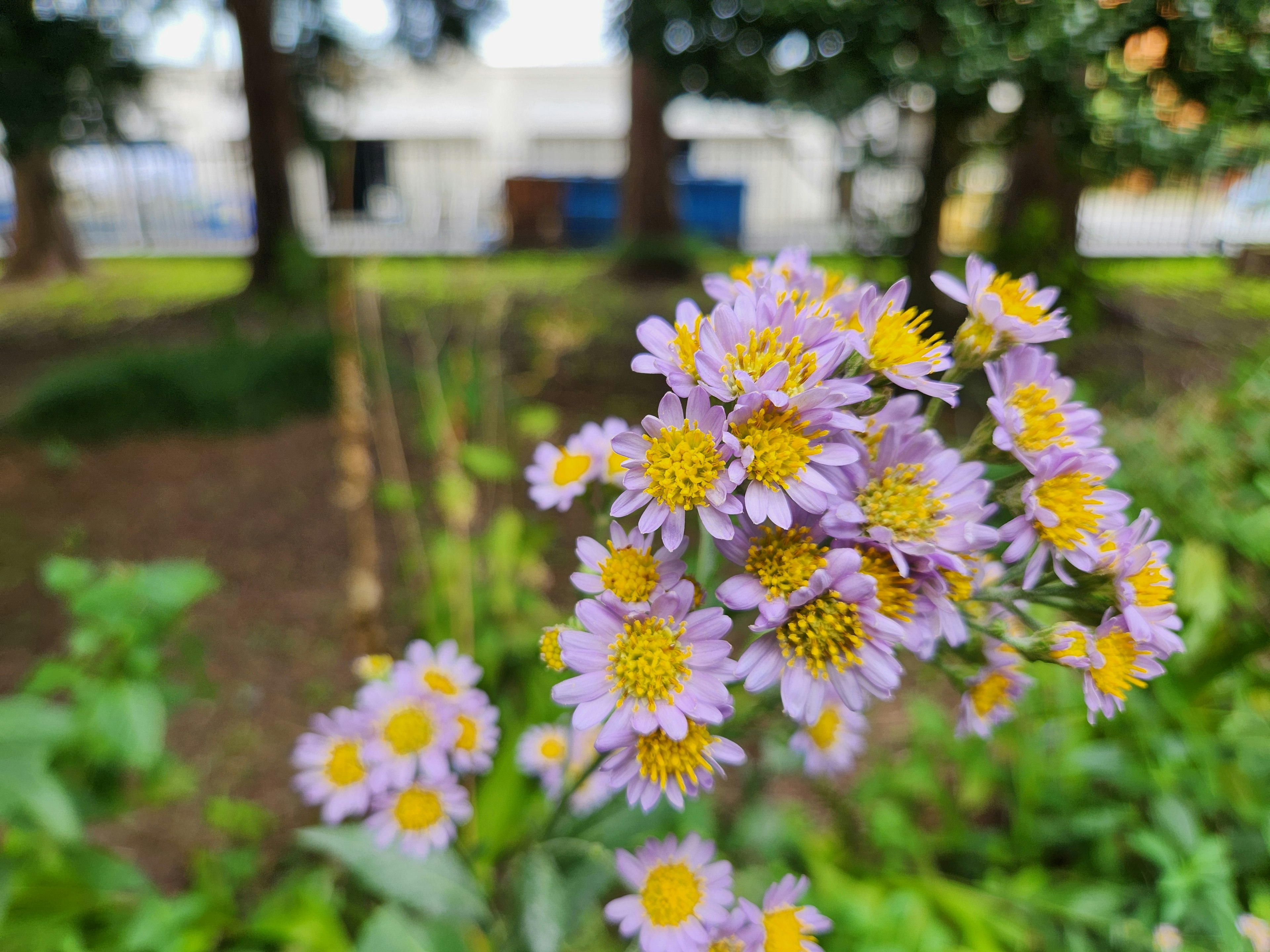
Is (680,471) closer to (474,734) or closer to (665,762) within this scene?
(665,762)

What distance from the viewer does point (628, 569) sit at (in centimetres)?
64

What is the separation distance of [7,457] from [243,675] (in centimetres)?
224

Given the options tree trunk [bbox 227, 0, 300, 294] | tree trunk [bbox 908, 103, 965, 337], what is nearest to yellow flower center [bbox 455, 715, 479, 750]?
tree trunk [bbox 908, 103, 965, 337]

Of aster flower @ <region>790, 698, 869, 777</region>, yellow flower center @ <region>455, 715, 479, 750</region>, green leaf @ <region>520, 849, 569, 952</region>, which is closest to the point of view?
green leaf @ <region>520, 849, 569, 952</region>

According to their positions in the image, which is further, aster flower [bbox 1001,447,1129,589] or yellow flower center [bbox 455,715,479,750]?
yellow flower center [bbox 455,715,479,750]

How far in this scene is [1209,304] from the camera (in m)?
4.95

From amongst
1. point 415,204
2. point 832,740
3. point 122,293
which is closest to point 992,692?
point 832,740

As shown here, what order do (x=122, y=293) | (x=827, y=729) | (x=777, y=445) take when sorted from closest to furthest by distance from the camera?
1. (x=777, y=445)
2. (x=827, y=729)
3. (x=122, y=293)

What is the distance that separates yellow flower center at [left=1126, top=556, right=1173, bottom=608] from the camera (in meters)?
0.67

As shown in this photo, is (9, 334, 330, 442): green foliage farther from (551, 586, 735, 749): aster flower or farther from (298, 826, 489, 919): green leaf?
(551, 586, 735, 749): aster flower

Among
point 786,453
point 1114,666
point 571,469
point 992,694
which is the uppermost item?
point 786,453

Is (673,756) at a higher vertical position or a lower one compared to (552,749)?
higher

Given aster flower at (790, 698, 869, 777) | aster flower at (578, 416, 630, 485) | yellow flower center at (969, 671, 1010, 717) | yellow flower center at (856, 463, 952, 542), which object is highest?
yellow flower center at (856, 463, 952, 542)

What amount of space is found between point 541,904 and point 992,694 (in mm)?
555
